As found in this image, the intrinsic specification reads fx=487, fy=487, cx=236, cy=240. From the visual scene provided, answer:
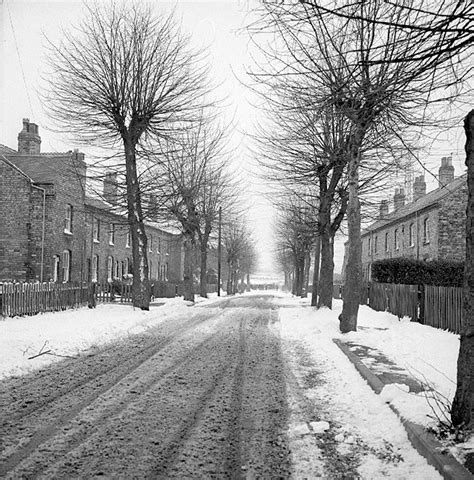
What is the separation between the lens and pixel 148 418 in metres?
5.17

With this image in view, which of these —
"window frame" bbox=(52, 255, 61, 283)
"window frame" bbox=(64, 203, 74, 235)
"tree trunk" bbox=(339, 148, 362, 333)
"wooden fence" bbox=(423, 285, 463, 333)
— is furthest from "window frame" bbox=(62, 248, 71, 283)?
"wooden fence" bbox=(423, 285, 463, 333)

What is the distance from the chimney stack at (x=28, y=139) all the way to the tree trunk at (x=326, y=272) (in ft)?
71.5

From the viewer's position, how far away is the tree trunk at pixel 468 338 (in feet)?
13.9

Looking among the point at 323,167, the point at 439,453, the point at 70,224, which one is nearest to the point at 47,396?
the point at 439,453

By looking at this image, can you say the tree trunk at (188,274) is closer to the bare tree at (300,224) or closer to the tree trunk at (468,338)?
the bare tree at (300,224)

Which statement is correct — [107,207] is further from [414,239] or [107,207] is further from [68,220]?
[414,239]

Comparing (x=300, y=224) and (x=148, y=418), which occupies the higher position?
(x=300, y=224)

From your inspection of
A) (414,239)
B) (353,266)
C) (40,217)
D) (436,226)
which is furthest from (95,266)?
(353,266)

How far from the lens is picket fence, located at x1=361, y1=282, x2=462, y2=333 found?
40.5 ft

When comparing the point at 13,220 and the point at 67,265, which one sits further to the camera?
the point at 67,265

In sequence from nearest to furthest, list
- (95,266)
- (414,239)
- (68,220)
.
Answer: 1. (68,220)
2. (414,239)
3. (95,266)

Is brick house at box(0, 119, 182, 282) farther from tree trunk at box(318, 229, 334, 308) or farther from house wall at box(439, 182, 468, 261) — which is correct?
house wall at box(439, 182, 468, 261)

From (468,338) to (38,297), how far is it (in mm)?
13919

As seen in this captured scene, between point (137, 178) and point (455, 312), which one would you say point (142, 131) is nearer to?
point (137, 178)
